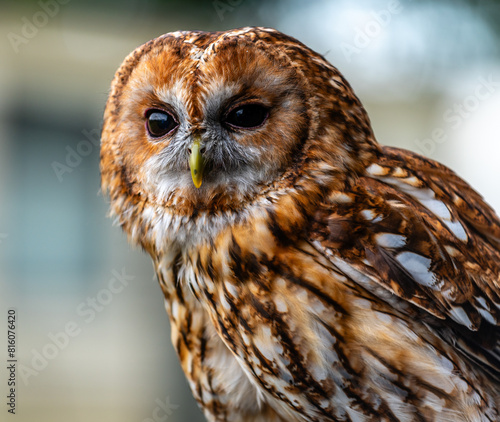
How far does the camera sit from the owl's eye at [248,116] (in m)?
0.86

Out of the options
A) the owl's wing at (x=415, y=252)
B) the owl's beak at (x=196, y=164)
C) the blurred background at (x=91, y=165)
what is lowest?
the owl's wing at (x=415, y=252)

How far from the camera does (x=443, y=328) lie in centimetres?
90

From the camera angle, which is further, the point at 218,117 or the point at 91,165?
the point at 91,165

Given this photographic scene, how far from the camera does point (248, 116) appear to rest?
0.87 m

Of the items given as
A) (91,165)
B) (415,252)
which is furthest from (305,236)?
(91,165)

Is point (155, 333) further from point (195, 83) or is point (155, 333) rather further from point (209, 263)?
point (195, 83)

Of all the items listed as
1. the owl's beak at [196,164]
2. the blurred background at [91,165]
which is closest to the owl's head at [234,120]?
the owl's beak at [196,164]

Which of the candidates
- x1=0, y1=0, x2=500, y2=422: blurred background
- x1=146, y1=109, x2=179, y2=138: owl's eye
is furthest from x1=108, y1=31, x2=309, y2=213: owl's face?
x1=0, y1=0, x2=500, y2=422: blurred background

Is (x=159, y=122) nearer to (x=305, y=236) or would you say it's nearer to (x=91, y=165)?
(x=305, y=236)

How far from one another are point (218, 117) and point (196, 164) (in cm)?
9

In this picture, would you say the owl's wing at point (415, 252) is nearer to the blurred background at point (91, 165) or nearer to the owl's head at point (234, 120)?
the owl's head at point (234, 120)

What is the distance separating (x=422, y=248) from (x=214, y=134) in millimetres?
405

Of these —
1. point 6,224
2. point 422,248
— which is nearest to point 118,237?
point 6,224

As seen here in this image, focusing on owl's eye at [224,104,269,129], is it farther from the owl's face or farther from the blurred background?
the blurred background
